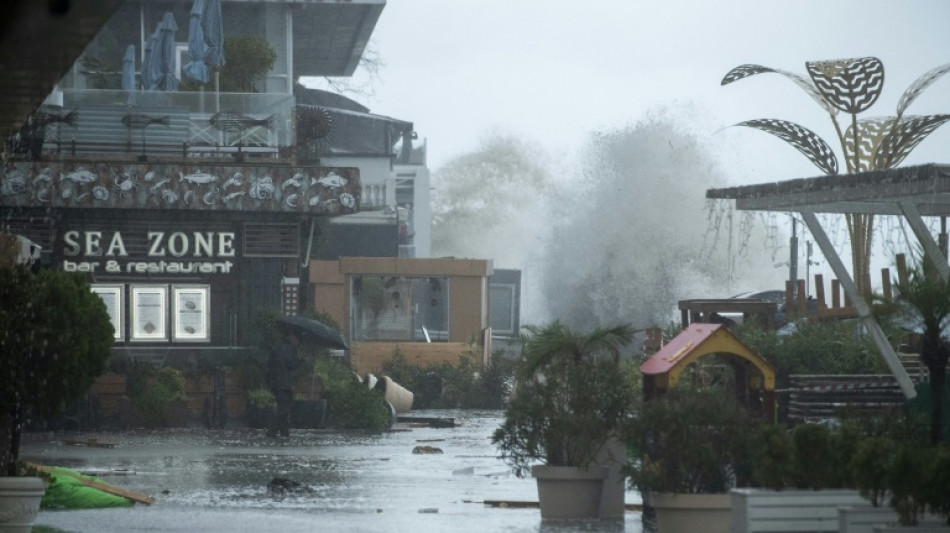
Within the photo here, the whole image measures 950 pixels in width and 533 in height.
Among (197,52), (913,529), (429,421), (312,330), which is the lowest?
(429,421)

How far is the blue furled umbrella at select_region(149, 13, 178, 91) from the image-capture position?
3678cm

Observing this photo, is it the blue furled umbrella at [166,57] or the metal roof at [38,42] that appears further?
the blue furled umbrella at [166,57]

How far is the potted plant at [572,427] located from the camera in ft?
46.7

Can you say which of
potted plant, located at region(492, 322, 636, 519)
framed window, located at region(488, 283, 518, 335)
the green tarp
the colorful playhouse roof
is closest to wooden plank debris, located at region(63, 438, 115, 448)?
the green tarp

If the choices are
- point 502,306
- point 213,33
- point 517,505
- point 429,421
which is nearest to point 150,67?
point 213,33

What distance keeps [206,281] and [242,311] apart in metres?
0.92

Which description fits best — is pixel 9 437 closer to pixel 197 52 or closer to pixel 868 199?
pixel 868 199

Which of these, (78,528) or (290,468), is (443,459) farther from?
(78,528)

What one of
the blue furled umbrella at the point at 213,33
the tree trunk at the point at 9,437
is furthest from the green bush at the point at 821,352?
the blue furled umbrella at the point at 213,33

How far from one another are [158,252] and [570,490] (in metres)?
21.0

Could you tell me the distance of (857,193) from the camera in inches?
582

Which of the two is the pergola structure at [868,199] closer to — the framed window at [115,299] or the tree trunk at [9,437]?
the tree trunk at [9,437]

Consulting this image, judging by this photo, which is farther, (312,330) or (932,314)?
(312,330)

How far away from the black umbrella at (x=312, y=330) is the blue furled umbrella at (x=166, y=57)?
7980mm
